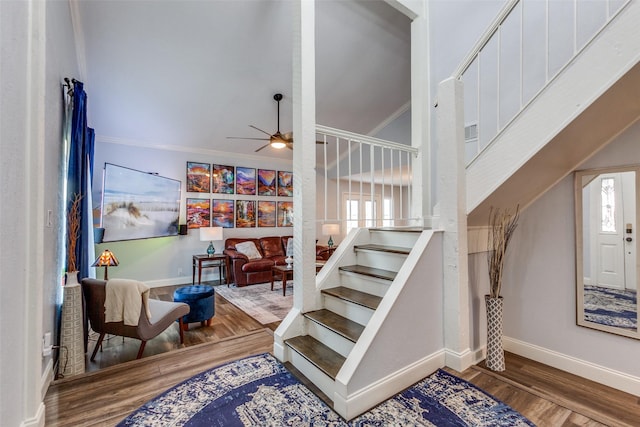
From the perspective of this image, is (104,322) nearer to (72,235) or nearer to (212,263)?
(72,235)

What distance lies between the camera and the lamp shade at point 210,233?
5.60 metres

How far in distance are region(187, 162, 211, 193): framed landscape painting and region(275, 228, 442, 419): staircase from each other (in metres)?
4.16

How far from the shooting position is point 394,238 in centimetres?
272

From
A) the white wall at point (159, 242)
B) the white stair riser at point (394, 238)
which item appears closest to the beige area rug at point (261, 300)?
the white wall at point (159, 242)

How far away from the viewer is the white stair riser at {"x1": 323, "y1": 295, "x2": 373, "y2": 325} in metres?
2.14

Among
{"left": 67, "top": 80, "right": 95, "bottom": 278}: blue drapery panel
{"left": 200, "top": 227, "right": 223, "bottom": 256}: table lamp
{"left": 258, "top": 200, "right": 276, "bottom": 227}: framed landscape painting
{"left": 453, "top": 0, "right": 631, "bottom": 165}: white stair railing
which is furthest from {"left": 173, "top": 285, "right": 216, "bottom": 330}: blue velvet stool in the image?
{"left": 258, "top": 200, "right": 276, "bottom": 227}: framed landscape painting

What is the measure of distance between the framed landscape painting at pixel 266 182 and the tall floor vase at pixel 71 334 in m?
4.50

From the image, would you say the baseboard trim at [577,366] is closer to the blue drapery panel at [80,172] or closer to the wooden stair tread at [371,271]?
the wooden stair tread at [371,271]

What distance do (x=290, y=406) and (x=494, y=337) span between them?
1.76 m

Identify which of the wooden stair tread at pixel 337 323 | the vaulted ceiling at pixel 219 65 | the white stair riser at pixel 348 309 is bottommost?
the wooden stair tread at pixel 337 323

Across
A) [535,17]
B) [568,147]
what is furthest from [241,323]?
[535,17]

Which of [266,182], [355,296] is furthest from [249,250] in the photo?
[355,296]

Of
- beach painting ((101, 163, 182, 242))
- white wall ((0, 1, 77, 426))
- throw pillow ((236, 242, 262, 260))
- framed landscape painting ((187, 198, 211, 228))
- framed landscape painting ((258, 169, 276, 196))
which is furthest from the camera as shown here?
framed landscape painting ((258, 169, 276, 196))

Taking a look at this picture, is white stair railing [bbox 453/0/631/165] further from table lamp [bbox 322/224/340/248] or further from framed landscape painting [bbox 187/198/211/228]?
framed landscape painting [bbox 187/198/211/228]
